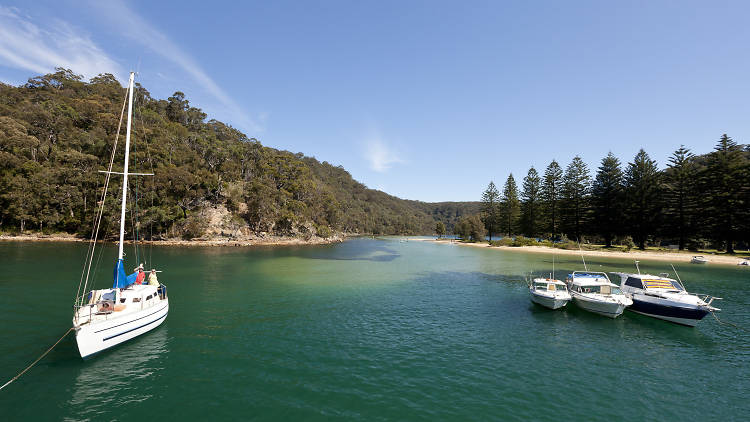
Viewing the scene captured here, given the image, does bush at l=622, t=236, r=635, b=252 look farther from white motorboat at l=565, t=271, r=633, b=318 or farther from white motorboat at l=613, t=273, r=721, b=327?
white motorboat at l=565, t=271, r=633, b=318

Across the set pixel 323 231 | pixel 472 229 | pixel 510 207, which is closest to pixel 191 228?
pixel 323 231

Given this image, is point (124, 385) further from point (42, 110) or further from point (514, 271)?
point (42, 110)

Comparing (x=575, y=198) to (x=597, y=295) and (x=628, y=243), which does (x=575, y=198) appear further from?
(x=597, y=295)

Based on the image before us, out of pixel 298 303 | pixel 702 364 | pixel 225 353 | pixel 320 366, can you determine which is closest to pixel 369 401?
pixel 320 366

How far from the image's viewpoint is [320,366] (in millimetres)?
13047

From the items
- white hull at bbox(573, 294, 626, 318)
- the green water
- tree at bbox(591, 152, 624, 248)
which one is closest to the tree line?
tree at bbox(591, 152, 624, 248)

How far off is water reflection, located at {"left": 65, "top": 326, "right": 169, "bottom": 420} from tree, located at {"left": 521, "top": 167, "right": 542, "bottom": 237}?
347 ft

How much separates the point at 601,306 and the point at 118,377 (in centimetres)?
2881

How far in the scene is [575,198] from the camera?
86.6 metres

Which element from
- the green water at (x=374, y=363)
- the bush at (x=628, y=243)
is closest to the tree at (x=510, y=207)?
the bush at (x=628, y=243)

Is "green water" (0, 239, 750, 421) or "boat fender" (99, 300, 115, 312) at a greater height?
"boat fender" (99, 300, 115, 312)

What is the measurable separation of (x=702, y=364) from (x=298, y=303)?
2433cm

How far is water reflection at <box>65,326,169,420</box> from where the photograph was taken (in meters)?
10.0

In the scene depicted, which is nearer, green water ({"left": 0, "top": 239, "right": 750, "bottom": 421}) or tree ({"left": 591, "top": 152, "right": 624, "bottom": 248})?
green water ({"left": 0, "top": 239, "right": 750, "bottom": 421})
